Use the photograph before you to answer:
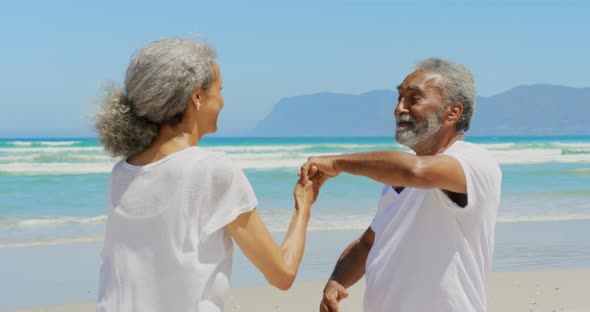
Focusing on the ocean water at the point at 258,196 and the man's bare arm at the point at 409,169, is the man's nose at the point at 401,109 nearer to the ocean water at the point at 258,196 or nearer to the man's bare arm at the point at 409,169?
the man's bare arm at the point at 409,169

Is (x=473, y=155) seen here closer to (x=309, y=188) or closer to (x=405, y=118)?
(x=405, y=118)

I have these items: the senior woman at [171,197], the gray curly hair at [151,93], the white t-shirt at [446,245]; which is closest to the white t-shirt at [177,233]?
the senior woman at [171,197]

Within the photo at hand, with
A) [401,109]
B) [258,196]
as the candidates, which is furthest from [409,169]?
[258,196]

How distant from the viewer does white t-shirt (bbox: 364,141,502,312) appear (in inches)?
112

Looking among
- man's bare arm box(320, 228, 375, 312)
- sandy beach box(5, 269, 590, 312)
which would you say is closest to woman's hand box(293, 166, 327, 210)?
man's bare arm box(320, 228, 375, 312)

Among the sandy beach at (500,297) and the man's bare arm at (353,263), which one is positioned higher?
the man's bare arm at (353,263)

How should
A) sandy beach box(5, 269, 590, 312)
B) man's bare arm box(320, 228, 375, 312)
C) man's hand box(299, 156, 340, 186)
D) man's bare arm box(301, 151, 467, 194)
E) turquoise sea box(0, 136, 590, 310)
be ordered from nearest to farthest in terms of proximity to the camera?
1. man's bare arm box(301, 151, 467, 194)
2. man's hand box(299, 156, 340, 186)
3. man's bare arm box(320, 228, 375, 312)
4. sandy beach box(5, 269, 590, 312)
5. turquoise sea box(0, 136, 590, 310)

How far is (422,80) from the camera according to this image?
3.19 m

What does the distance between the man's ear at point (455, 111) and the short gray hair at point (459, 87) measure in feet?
0.05

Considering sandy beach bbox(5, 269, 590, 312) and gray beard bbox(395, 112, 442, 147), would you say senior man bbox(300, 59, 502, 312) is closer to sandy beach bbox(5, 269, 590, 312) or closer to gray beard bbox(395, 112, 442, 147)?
gray beard bbox(395, 112, 442, 147)

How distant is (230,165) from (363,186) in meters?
18.4

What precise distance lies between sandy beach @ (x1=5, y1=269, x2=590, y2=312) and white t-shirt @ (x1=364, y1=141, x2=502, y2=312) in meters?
4.74

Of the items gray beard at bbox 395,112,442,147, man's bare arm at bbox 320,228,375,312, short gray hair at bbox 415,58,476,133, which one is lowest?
man's bare arm at bbox 320,228,375,312

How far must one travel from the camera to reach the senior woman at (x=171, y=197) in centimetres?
243
